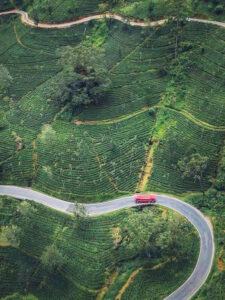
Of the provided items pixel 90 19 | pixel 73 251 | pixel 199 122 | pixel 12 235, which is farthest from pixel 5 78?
pixel 199 122

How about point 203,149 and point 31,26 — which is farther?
point 31,26

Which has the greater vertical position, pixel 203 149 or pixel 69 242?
pixel 203 149

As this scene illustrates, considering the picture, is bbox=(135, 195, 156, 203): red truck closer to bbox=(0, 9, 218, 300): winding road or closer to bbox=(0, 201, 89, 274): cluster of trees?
bbox=(0, 9, 218, 300): winding road

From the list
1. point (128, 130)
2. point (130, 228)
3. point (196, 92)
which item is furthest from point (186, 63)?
point (130, 228)

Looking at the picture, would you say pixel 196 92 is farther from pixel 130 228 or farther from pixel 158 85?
pixel 130 228

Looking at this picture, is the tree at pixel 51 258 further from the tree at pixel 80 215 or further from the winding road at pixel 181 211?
the winding road at pixel 181 211

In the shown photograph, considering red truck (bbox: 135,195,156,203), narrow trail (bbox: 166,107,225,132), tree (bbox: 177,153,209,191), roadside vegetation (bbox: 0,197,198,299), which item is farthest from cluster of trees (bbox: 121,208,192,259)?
narrow trail (bbox: 166,107,225,132)

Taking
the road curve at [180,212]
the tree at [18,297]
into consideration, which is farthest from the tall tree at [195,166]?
the tree at [18,297]
